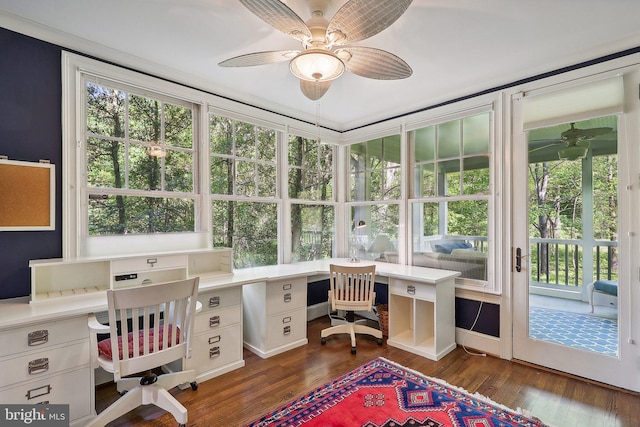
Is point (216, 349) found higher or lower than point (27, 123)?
Answer: lower

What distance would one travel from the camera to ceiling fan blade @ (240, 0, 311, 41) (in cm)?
152

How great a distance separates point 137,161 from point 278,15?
189 cm

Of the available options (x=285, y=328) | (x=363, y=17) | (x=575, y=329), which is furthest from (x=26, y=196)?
(x=575, y=329)

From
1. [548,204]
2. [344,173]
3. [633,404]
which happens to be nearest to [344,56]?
[548,204]

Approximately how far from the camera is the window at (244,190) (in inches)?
127

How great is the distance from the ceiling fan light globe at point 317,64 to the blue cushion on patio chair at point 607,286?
2710 millimetres

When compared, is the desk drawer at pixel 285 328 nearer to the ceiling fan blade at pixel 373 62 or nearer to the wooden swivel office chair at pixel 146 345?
the wooden swivel office chair at pixel 146 345

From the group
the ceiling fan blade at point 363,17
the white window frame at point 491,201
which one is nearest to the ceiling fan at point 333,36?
the ceiling fan blade at point 363,17

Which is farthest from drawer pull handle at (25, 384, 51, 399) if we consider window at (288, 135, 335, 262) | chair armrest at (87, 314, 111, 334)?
window at (288, 135, 335, 262)

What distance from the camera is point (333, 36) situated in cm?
184

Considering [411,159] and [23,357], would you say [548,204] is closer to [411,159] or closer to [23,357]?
[411,159]

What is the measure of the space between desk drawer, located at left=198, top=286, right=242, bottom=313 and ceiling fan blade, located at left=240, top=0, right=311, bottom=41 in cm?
202

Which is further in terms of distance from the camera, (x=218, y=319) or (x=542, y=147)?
(x=542, y=147)

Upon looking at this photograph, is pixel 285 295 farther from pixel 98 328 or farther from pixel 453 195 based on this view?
pixel 453 195
